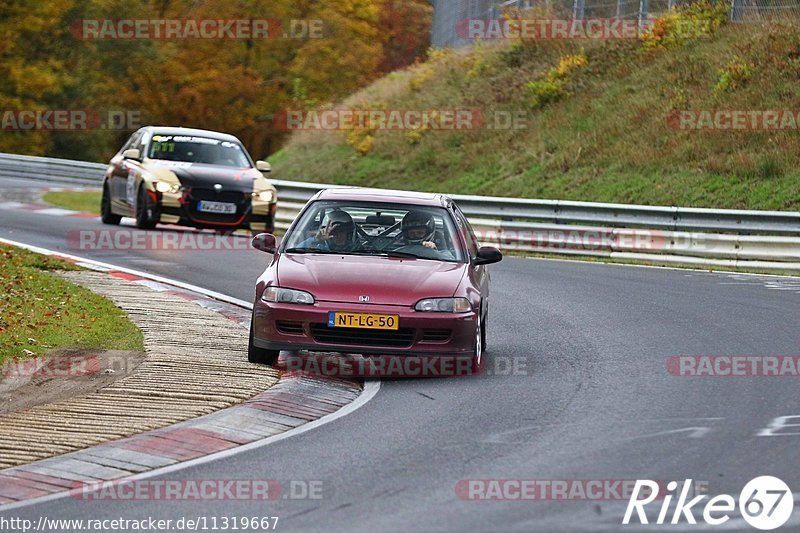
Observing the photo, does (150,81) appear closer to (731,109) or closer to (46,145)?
(46,145)

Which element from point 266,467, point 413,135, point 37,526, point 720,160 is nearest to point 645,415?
point 266,467

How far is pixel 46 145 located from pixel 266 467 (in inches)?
2172

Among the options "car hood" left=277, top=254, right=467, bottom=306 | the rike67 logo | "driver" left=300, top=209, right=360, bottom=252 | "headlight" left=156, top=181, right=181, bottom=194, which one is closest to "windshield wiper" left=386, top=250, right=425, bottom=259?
"car hood" left=277, top=254, right=467, bottom=306

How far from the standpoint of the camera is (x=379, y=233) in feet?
40.9

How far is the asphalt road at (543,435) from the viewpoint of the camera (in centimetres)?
689

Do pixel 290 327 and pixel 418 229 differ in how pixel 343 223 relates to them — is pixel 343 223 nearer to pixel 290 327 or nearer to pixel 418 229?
pixel 418 229

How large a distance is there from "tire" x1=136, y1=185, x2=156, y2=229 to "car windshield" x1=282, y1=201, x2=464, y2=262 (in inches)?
447

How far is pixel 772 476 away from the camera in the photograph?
24.7 feet

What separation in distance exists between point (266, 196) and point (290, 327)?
1281cm

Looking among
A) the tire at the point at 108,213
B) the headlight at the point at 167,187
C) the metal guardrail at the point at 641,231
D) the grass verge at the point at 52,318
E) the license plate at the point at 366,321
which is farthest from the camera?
the tire at the point at 108,213

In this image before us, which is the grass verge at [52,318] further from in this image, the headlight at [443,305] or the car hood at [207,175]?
the car hood at [207,175]

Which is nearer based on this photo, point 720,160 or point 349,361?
point 349,361

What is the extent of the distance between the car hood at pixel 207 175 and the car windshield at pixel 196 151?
33cm

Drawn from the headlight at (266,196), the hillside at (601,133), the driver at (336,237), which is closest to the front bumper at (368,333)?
the driver at (336,237)
